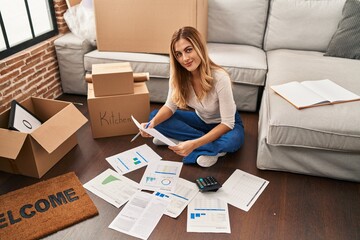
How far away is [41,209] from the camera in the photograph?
5.37ft

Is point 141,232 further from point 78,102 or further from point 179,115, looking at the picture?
point 78,102

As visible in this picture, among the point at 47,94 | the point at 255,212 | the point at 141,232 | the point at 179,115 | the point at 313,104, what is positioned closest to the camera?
the point at 141,232

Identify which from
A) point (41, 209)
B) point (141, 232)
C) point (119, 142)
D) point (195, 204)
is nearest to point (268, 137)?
point (195, 204)

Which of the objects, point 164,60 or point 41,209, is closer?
point 41,209

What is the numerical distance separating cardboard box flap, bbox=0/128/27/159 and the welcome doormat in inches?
9.0

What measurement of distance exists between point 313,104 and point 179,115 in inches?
33.7

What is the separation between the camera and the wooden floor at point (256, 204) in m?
1.51

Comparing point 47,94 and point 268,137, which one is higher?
point 268,137

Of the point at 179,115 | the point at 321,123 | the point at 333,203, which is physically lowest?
the point at 333,203

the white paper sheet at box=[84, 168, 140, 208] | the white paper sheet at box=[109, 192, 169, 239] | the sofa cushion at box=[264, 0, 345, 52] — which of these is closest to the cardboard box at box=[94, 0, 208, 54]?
the sofa cushion at box=[264, 0, 345, 52]

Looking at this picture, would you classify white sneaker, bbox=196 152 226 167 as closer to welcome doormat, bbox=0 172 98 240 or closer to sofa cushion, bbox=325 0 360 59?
welcome doormat, bbox=0 172 98 240

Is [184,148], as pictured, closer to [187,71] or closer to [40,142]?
[187,71]

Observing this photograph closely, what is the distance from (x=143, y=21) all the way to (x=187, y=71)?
88cm

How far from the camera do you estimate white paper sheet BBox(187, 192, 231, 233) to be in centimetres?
153
